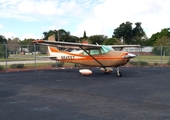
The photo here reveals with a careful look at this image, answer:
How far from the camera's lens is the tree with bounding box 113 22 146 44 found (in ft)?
306

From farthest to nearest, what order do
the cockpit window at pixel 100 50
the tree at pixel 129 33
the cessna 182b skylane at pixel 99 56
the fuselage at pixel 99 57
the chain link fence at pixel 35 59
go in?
the tree at pixel 129 33, the chain link fence at pixel 35 59, the cockpit window at pixel 100 50, the fuselage at pixel 99 57, the cessna 182b skylane at pixel 99 56

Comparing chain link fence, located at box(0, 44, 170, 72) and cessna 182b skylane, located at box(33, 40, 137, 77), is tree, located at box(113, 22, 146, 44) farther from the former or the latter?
cessna 182b skylane, located at box(33, 40, 137, 77)

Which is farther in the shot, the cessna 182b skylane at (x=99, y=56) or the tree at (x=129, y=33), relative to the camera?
the tree at (x=129, y=33)

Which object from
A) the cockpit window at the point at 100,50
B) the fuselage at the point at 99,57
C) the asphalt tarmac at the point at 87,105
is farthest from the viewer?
the cockpit window at the point at 100,50

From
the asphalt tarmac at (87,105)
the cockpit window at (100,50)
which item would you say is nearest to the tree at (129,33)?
the cockpit window at (100,50)

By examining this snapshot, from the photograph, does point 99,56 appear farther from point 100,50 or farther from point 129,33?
point 129,33

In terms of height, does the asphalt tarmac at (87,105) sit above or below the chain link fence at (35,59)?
below

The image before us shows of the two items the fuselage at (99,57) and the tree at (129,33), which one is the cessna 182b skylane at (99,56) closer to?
the fuselage at (99,57)

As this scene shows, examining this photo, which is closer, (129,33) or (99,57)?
(99,57)

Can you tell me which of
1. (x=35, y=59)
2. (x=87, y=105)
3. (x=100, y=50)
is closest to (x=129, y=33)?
(x=35, y=59)

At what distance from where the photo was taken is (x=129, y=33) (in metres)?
94.2

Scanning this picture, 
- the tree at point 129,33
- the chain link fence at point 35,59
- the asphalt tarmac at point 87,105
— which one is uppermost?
the tree at point 129,33

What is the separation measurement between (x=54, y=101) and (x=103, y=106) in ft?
5.78

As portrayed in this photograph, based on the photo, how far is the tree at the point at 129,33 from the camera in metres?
93.2
